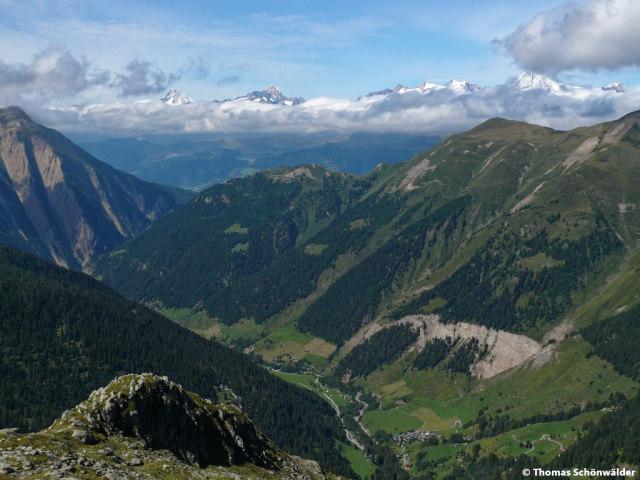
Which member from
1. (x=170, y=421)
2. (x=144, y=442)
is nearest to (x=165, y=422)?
(x=170, y=421)

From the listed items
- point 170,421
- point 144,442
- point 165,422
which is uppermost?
point 144,442

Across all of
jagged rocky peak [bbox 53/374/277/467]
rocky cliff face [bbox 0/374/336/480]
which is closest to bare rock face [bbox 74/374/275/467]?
jagged rocky peak [bbox 53/374/277/467]

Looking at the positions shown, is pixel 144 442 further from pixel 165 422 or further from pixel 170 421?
pixel 170 421

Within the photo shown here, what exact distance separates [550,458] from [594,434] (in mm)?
18362

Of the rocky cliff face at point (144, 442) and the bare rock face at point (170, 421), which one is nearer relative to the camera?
the rocky cliff face at point (144, 442)

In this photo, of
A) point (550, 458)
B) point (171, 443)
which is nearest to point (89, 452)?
point (171, 443)

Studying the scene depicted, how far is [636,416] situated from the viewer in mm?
198375

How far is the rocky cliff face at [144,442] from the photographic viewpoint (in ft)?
215

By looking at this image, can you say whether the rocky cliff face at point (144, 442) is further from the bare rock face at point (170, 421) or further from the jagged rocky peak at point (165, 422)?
the bare rock face at point (170, 421)

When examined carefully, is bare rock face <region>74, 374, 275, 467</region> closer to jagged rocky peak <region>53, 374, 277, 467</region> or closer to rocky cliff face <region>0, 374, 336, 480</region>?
jagged rocky peak <region>53, 374, 277, 467</region>

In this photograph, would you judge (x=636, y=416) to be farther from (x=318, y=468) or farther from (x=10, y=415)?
(x=10, y=415)

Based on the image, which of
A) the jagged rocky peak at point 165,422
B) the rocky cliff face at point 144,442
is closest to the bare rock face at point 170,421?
the jagged rocky peak at point 165,422

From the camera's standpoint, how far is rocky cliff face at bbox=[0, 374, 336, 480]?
65438mm

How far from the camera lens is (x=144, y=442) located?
8575 centimetres
